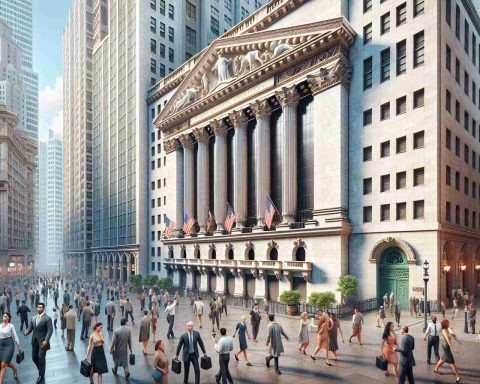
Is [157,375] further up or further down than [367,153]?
A: further down

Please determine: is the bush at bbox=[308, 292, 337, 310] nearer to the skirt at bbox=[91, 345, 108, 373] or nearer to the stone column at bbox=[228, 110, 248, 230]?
the stone column at bbox=[228, 110, 248, 230]

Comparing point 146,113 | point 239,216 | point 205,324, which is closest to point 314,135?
point 239,216

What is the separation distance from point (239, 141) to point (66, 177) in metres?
125

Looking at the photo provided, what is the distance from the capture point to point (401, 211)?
32.0 meters

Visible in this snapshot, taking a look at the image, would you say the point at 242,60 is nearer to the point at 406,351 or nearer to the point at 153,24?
the point at 153,24

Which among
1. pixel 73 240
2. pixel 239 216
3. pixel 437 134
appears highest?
pixel 437 134

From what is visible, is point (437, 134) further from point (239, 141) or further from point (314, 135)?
point (239, 141)

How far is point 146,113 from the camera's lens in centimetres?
7044

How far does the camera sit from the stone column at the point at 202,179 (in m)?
52.0

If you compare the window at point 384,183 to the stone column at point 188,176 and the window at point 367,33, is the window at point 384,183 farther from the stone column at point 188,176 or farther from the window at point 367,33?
the stone column at point 188,176

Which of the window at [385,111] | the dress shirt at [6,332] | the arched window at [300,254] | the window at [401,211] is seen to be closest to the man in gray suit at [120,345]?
the dress shirt at [6,332]

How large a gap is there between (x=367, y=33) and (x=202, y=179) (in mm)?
27431

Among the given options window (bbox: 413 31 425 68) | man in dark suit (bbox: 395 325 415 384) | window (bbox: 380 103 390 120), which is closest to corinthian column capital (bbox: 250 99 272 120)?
window (bbox: 380 103 390 120)

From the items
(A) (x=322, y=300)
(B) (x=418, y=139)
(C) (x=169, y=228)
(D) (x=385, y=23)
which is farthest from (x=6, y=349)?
(C) (x=169, y=228)
